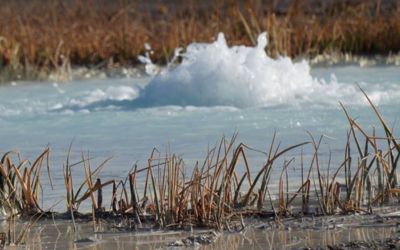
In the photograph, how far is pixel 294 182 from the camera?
418 cm

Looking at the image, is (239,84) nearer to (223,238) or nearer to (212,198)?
(212,198)

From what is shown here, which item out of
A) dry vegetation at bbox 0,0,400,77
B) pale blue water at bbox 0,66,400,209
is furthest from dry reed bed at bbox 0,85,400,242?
dry vegetation at bbox 0,0,400,77

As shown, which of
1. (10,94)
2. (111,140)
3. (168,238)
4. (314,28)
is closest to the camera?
(168,238)

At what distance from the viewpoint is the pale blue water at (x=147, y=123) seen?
5.29 m

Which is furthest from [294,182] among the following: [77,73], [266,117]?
[77,73]

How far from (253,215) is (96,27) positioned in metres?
8.73

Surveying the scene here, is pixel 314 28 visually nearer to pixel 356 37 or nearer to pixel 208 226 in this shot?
pixel 356 37

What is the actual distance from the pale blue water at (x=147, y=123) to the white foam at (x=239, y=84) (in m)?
0.06

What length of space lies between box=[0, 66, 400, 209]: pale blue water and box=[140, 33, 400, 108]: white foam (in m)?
0.06

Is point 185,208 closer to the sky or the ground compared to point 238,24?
closer to the ground

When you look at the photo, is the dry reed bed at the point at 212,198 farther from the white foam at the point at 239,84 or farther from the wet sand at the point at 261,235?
the white foam at the point at 239,84

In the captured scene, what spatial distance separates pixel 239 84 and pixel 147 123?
1014 millimetres

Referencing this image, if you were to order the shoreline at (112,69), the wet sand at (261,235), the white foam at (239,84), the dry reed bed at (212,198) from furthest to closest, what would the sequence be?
1. the shoreline at (112,69)
2. the white foam at (239,84)
3. the dry reed bed at (212,198)
4. the wet sand at (261,235)

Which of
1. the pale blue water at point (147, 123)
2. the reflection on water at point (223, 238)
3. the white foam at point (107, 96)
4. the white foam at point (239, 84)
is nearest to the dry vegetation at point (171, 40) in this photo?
the pale blue water at point (147, 123)
